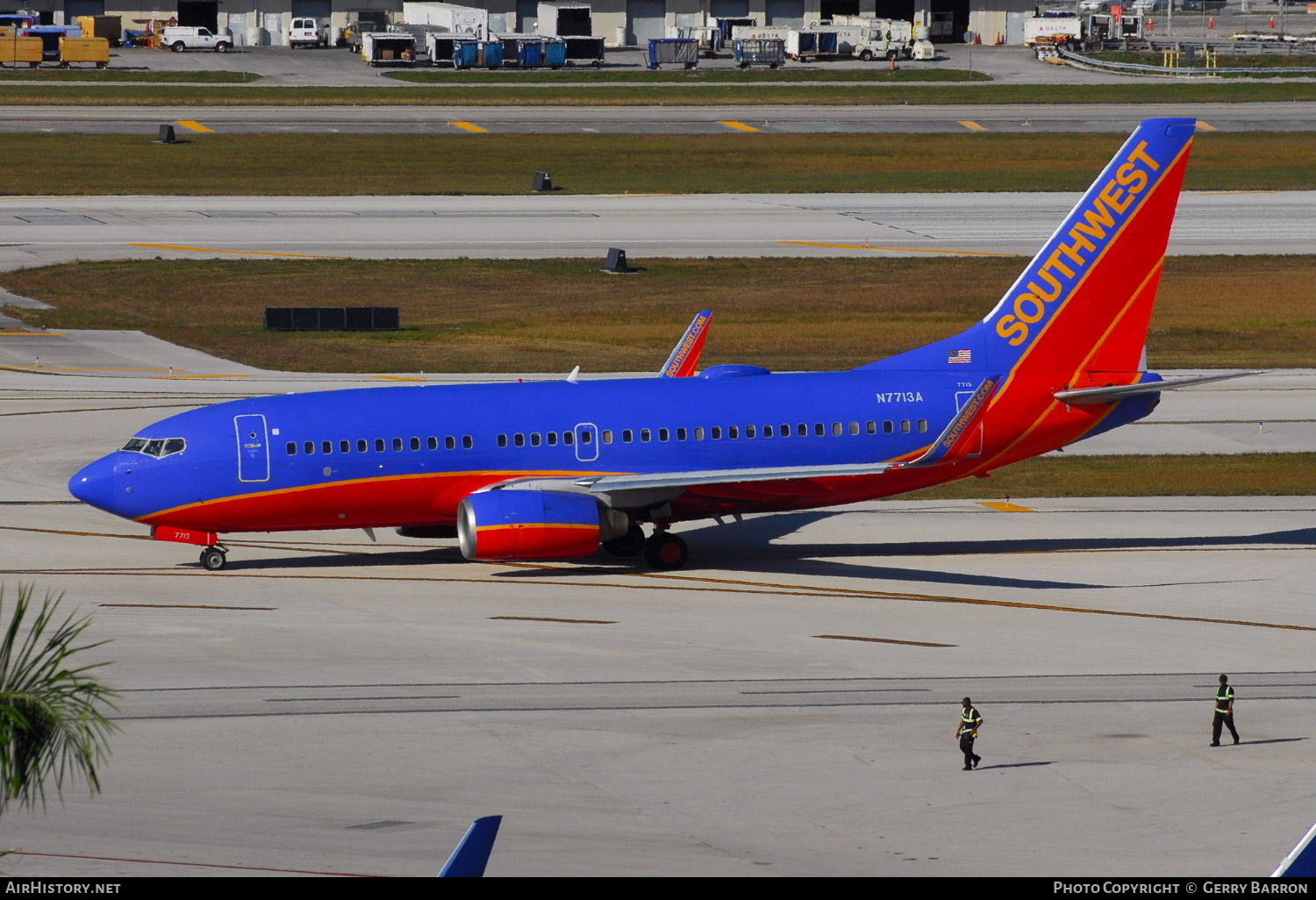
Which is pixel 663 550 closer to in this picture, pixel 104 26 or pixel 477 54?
pixel 477 54

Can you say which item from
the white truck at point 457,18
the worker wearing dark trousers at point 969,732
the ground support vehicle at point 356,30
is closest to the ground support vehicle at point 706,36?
the white truck at point 457,18

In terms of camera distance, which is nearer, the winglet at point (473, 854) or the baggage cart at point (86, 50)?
the winglet at point (473, 854)

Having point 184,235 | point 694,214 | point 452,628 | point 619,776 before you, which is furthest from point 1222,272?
point 619,776

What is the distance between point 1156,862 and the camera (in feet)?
79.2

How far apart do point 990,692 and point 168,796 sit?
1521 cm

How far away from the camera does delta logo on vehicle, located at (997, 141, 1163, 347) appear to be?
147ft

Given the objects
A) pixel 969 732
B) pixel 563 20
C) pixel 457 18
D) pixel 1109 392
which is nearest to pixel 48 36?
pixel 457 18

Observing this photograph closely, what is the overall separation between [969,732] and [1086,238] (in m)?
20.6

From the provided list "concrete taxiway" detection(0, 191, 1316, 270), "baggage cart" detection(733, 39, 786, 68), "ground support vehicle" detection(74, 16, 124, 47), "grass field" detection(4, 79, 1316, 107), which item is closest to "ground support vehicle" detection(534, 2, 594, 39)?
"baggage cart" detection(733, 39, 786, 68)

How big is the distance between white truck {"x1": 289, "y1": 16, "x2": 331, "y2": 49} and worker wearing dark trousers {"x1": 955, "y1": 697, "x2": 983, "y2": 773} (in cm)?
15997

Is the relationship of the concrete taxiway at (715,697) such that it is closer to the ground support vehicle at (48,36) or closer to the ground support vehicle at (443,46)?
the ground support vehicle at (443,46)

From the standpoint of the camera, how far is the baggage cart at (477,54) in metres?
165

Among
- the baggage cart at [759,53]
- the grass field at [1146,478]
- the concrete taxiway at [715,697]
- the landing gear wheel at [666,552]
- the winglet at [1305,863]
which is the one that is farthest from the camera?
the baggage cart at [759,53]

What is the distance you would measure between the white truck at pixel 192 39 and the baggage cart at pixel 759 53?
2051 inches
